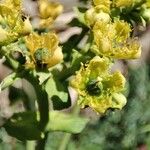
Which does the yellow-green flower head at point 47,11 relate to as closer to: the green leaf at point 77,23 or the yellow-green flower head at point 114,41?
the green leaf at point 77,23

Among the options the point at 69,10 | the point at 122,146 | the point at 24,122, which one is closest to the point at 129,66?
the point at 69,10

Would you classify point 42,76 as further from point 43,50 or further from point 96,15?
Result: point 96,15

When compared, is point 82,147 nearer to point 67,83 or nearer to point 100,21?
point 67,83

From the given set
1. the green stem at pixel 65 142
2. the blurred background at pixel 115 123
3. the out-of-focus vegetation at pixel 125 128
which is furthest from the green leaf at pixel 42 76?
the out-of-focus vegetation at pixel 125 128

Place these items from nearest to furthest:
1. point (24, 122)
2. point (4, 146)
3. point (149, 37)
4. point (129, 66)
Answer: point (24, 122), point (4, 146), point (129, 66), point (149, 37)

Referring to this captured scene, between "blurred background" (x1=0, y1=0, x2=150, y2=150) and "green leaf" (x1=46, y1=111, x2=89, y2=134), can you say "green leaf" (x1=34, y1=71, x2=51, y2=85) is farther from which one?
"blurred background" (x1=0, y1=0, x2=150, y2=150)

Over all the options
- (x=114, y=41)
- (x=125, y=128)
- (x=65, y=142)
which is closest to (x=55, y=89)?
(x=114, y=41)

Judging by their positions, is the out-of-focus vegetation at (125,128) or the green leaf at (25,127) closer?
the green leaf at (25,127)
